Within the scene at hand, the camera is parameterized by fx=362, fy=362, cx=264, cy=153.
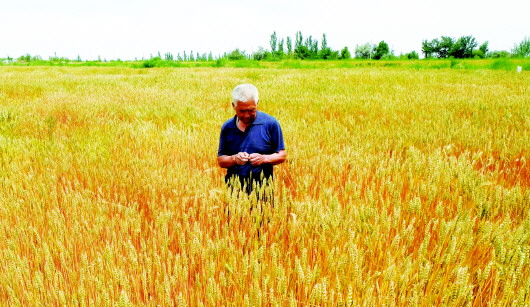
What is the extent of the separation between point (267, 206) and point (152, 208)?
75 centimetres

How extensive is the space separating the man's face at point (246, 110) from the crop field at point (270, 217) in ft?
1.72

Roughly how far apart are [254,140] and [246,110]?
283mm

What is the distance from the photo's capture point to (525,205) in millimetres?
2381

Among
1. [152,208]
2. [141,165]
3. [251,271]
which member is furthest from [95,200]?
[251,271]

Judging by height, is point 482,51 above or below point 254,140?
above

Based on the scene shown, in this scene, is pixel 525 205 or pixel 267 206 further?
pixel 525 205

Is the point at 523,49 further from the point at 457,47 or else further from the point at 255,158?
the point at 255,158

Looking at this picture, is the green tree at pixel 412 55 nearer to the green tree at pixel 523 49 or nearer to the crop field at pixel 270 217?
the green tree at pixel 523 49

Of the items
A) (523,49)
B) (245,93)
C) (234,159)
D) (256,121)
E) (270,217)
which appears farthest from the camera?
(523,49)

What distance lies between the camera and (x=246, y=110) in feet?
7.98

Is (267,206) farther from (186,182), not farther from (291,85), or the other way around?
(291,85)

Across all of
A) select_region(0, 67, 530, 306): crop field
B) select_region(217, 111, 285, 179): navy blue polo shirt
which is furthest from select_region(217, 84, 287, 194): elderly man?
select_region(0, 67, 530, 306): crop field

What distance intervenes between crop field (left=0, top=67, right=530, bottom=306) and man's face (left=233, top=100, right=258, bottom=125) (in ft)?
1.72

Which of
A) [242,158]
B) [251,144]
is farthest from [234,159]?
[251,144]
